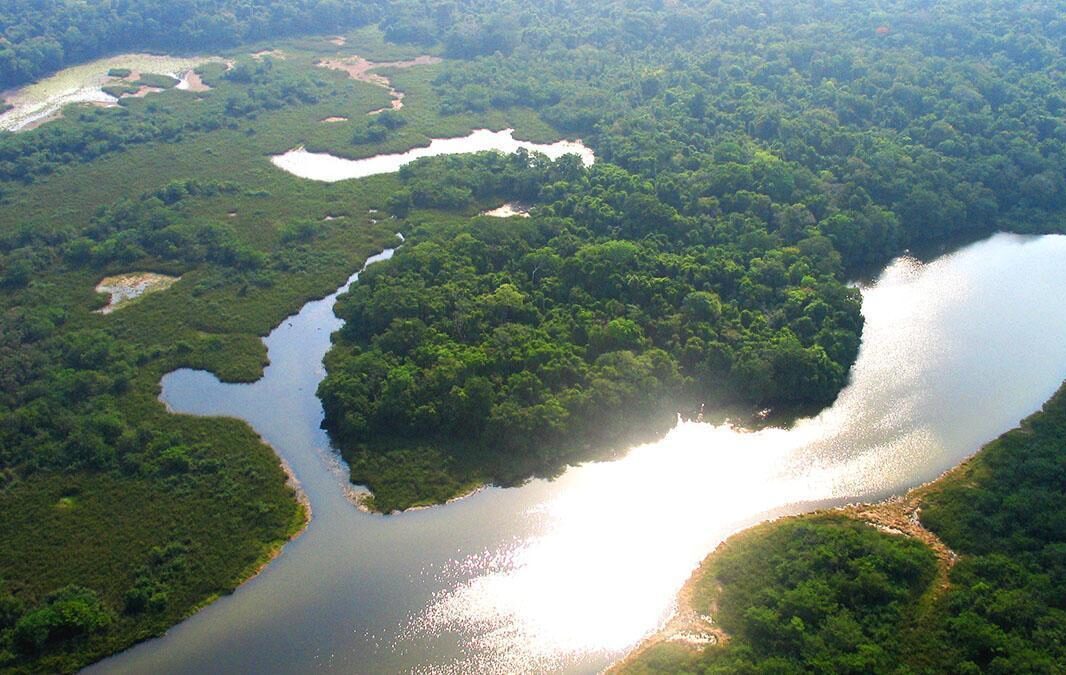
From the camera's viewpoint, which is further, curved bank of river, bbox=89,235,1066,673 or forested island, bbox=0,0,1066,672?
forested island, bbox=0,0,1066,672

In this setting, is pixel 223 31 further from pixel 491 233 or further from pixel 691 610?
pixel 691 610

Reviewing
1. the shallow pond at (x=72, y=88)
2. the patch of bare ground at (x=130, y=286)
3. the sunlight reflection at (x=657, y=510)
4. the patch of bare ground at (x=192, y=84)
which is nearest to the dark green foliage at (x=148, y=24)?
the shallow pond at (x=72, y=88)

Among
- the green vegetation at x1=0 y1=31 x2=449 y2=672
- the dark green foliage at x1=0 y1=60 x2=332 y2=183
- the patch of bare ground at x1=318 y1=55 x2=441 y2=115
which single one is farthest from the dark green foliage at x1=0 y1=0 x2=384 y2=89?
the green vegetation at x1=0 y1=31 x2=449 y2=672

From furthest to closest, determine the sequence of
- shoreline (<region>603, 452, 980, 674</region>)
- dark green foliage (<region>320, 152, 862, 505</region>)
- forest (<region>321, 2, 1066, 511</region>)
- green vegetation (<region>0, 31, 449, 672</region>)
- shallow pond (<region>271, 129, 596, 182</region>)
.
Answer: shallow pond (<region>271, 129, 596, 182</region>) → forest (<region>321, 2, 1066, 511</region>) → dark green foliage (<region>320, 152, 862, 505</region>) → green vegetation (<region>0, 31, 449, 672</region>) → shoreline (<region>603, 452, 980, 674</region>)

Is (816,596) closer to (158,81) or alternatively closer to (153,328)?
(153,328)

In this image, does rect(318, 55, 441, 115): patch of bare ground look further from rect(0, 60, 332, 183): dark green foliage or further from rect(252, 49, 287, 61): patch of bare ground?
rect(252, 49, 287, 61): patch of bare ground

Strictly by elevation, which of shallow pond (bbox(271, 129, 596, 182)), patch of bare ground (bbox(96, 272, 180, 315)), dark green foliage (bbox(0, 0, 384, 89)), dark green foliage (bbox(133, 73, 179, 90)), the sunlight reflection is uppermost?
dark green foliage (bbox(0, 0, 384, 89))

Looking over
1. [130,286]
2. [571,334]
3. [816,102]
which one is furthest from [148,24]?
[571,334]
